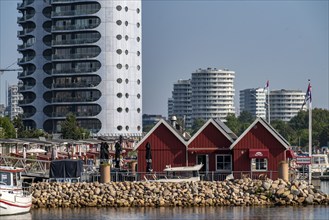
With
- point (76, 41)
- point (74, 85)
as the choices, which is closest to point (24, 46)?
point (76, 41)

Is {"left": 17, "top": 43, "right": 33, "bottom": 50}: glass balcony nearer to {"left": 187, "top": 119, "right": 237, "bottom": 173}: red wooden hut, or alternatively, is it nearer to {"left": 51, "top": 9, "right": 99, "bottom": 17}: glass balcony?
{"left": 51, "top": 9, "right": 99, "bottom": 17}: glass balcony

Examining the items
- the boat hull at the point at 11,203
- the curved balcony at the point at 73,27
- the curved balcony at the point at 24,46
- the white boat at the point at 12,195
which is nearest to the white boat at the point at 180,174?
the white boat at the point at 12,195

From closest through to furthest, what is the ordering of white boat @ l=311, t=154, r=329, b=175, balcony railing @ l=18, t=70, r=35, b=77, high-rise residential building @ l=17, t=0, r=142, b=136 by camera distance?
1. white boat @ l=311, t=154, r=329, b=175
2. high-rise residential building @ l=17, t=0, r=142, b=136
3. balcony railing @ l=18, t=70, r=35, b=77

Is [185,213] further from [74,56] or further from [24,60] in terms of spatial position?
[24,60]

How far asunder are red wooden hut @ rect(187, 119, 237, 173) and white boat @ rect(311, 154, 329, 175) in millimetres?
35972

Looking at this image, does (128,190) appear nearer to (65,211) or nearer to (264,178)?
(65,211)

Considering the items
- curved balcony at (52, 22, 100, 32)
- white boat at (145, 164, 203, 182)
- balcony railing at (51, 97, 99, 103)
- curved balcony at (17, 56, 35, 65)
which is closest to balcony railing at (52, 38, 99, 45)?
curved balcony at (52, 22, 100, 32)

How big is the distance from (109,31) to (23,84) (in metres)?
22.3

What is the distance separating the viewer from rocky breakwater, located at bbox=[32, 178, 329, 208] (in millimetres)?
69875

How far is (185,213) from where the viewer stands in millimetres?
65562

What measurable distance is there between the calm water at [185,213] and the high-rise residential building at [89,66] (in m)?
102

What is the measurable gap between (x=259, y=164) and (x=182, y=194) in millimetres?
9340

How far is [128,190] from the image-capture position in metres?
71.6

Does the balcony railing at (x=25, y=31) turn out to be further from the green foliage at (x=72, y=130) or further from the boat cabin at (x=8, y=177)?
the boat cabin at (x=8, y=177)
